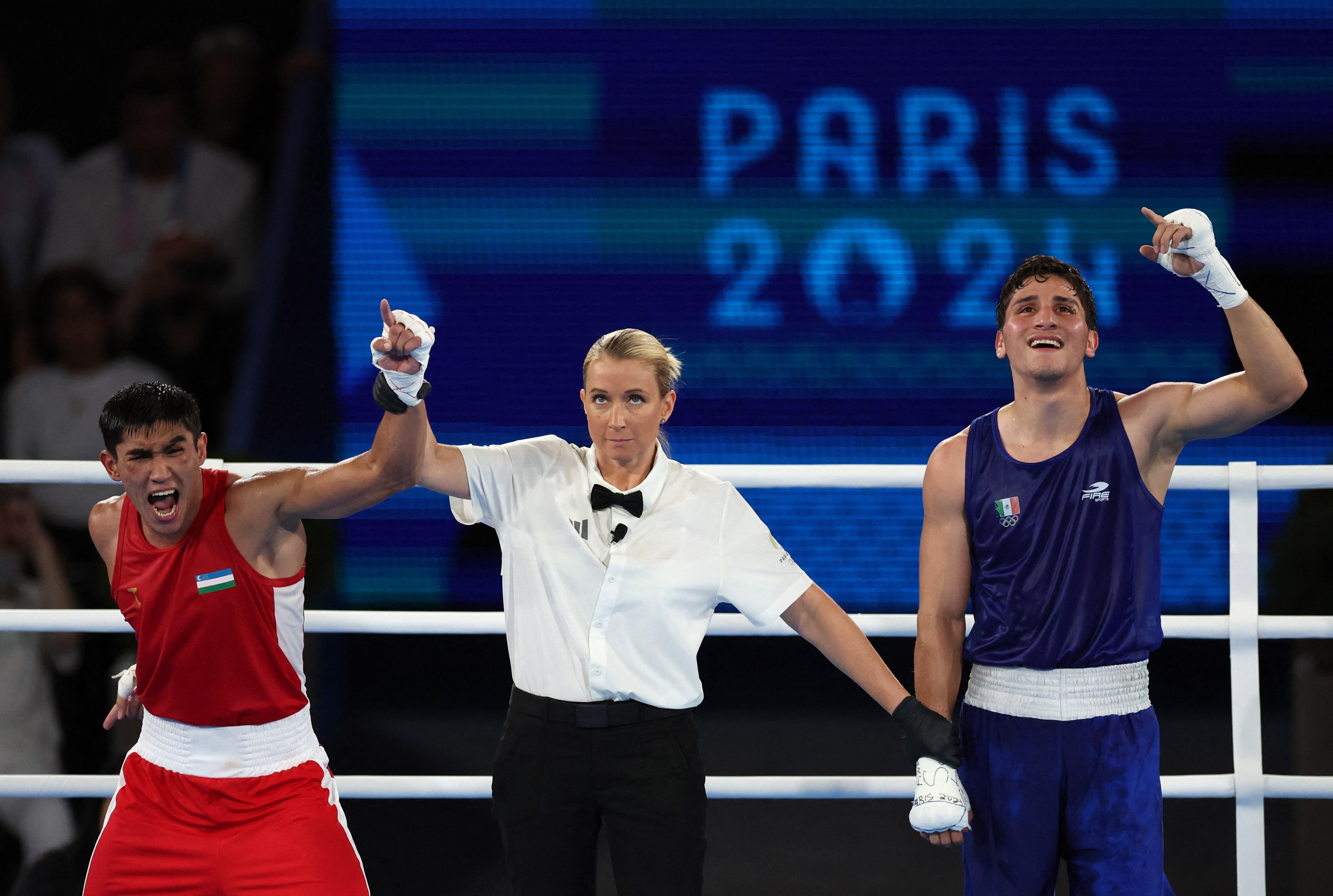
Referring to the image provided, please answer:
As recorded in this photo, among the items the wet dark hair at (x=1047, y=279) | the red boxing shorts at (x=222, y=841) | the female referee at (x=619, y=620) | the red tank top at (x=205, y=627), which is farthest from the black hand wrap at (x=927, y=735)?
the red tank top at (x=205, y=627)

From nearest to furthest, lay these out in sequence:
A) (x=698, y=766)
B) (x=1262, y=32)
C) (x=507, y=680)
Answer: (x=698, y=766) < (x=1262, y=32) < (x=507, y=680)

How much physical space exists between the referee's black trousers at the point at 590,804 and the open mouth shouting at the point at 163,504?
2.20 ft

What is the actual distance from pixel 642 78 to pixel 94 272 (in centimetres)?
233

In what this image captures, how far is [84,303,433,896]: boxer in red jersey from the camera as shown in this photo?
204 cm

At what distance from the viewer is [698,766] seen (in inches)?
81.4

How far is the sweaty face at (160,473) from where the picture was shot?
209 centimetres

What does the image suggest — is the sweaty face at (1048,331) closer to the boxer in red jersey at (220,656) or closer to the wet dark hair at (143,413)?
the boxer in red jersey at (220,656)

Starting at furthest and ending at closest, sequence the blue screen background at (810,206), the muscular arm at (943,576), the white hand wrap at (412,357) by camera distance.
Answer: the blue screen background at (810,206), the muscular arm at (943,576), the white hand wrap at (412,357)

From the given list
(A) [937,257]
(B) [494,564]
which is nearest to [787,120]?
(A) [937,257]

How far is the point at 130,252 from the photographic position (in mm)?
5555

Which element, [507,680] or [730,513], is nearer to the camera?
[730,513]

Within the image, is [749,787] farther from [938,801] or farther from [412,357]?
[412,357]

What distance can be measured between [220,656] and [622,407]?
0.79m

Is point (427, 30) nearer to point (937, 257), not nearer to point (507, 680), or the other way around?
point (937, 257)
